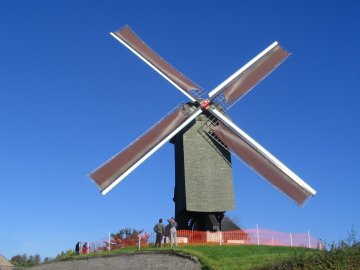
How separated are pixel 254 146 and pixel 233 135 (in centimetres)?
148

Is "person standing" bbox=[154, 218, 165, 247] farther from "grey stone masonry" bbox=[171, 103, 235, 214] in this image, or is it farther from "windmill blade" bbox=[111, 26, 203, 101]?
"windmill blade" bbox=[111, 26, 203, 101]

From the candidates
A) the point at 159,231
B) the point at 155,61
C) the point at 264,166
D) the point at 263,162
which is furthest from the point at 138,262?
the point at 155,61

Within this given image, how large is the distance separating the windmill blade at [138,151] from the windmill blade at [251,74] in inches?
78.5

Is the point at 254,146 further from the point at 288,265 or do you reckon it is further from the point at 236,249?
the point at 288,265

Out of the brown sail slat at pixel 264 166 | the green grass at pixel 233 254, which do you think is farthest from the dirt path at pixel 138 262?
the brown sail slat at pixel 264 166

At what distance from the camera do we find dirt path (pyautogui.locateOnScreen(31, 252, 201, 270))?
67.8 feet

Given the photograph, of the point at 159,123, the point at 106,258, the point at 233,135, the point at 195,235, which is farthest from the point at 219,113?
the point at 106,258

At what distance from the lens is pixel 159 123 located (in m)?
26.6

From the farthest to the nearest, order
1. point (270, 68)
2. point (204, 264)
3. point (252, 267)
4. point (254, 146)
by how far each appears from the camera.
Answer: point (270, 68) < point (254, 146) < point (204, 264) < point (252, 267)

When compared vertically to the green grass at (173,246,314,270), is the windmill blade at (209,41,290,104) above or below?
above

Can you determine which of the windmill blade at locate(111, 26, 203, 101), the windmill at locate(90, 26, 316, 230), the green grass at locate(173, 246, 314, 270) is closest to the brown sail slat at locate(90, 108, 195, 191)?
the windmill at locate(90, 26, 316, 230)

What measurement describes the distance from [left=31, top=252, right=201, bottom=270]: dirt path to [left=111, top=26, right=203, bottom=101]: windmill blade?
29.4ft

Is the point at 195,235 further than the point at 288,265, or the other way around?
the point at 195,235

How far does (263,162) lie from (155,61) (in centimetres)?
830
